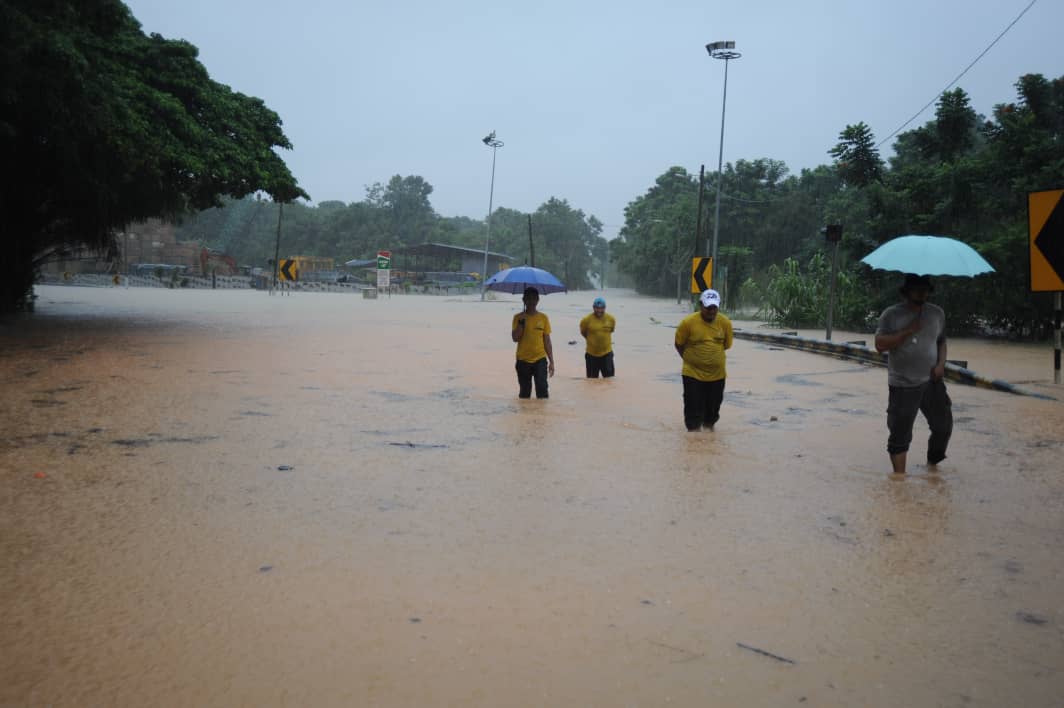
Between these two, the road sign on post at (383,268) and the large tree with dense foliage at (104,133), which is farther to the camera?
the road sign on post at (383,268)

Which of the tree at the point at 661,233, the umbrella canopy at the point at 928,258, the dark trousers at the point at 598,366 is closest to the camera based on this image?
the umbrella canopy at the point at 928,258

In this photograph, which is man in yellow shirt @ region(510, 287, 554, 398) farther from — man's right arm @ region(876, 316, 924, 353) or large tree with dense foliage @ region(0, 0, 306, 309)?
large tree with dense foliage @ region(0, 0, 306, 309)

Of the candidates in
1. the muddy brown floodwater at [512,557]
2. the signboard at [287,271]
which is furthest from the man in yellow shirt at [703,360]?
the signboard at [287,271]

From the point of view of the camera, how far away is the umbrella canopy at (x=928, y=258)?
5956 millimetres

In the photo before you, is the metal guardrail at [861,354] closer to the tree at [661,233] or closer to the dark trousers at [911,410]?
the dark trousers at [911,410]

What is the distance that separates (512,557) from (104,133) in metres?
12.2

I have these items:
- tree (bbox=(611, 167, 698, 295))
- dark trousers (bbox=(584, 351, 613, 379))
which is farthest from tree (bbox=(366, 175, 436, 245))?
dark trousers (bbox=(584, 351, 613, 379))

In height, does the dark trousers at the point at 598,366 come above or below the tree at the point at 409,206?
below

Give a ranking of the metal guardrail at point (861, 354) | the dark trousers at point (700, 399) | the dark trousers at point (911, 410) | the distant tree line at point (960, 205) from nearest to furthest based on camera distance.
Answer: the dark trousers at point (911, 410) < the dark trousers at point (700, 399) < the metal guardrail at point (861, 354) < the distant tree line at point (960, 205)

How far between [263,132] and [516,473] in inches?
682

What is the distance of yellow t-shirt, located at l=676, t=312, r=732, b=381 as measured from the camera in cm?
783

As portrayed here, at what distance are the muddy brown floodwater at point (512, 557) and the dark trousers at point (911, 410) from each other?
33 cm

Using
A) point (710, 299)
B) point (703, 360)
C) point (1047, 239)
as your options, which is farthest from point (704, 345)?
point (1047, 239)

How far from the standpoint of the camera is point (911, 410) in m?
6.11
